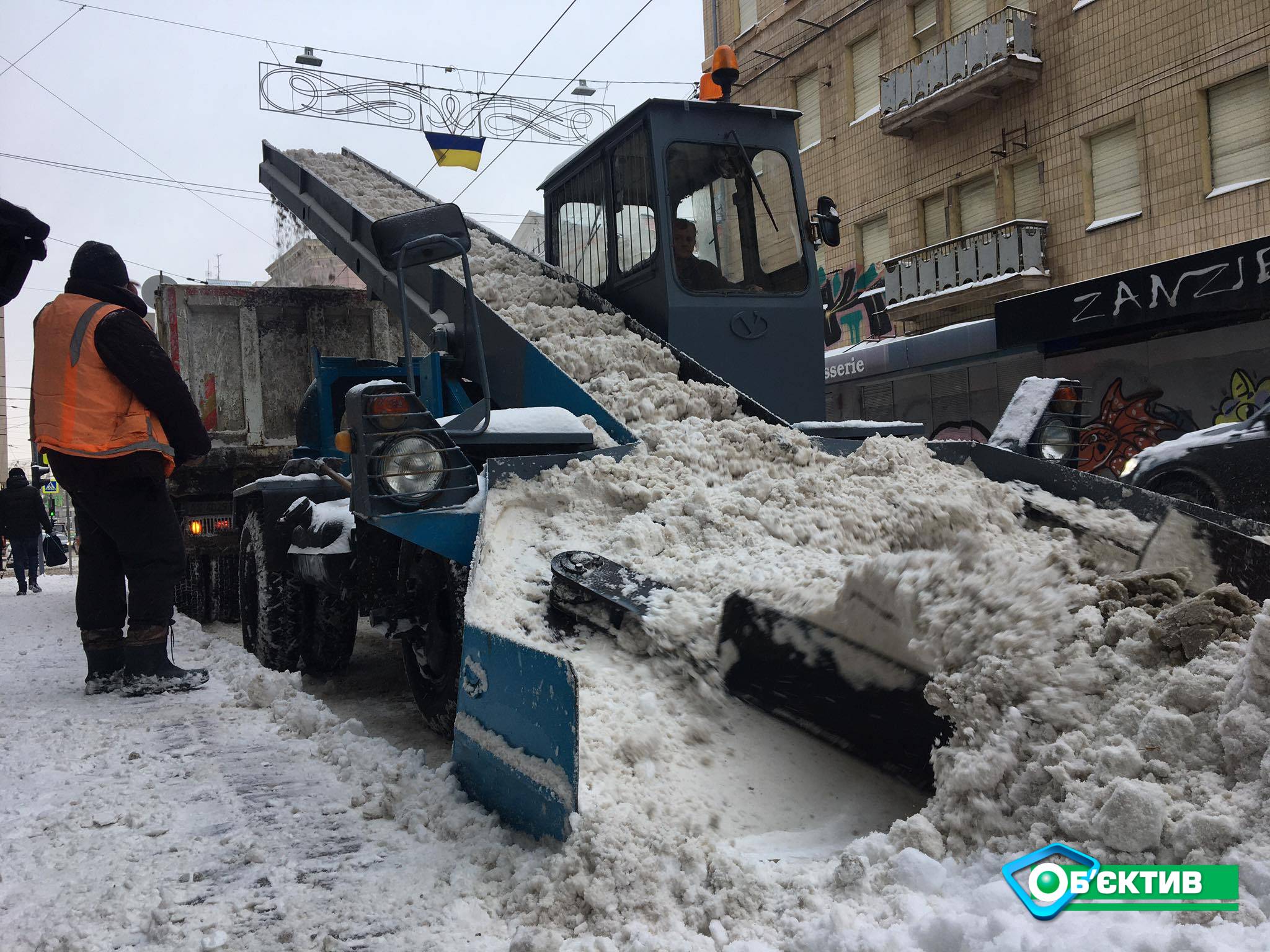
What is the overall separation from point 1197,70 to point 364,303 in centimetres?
1273

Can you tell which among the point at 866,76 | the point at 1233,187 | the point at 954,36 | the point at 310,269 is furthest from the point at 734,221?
the point at 866,76

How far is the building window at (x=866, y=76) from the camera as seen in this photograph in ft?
63.7

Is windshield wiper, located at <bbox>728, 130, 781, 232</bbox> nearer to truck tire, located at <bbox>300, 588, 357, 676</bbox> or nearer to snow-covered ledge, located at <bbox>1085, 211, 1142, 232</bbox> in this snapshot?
truck tire, located at <bbox>300, 588, 357, 676</bbox>

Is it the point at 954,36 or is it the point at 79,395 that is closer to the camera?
the point at 79,395

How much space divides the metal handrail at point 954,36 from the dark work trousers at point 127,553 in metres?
16.6

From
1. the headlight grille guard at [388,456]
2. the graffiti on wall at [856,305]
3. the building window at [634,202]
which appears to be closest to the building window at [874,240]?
the graffiti on wall at [856,305]

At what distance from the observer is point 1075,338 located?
14492 millimetres

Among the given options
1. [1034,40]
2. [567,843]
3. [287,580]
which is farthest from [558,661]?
[1034,40]

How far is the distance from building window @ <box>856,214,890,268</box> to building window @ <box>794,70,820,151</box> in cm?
267

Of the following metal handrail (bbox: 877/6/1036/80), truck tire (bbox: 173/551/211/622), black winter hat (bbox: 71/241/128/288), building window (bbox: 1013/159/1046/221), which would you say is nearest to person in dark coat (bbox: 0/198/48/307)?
black winter hat (bbox: 71/241/128/288)

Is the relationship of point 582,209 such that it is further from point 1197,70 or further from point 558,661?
point 1197,70

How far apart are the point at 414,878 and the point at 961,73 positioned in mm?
18029

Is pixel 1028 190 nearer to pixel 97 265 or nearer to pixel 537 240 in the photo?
pixel 537 240

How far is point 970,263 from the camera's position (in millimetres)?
16828
